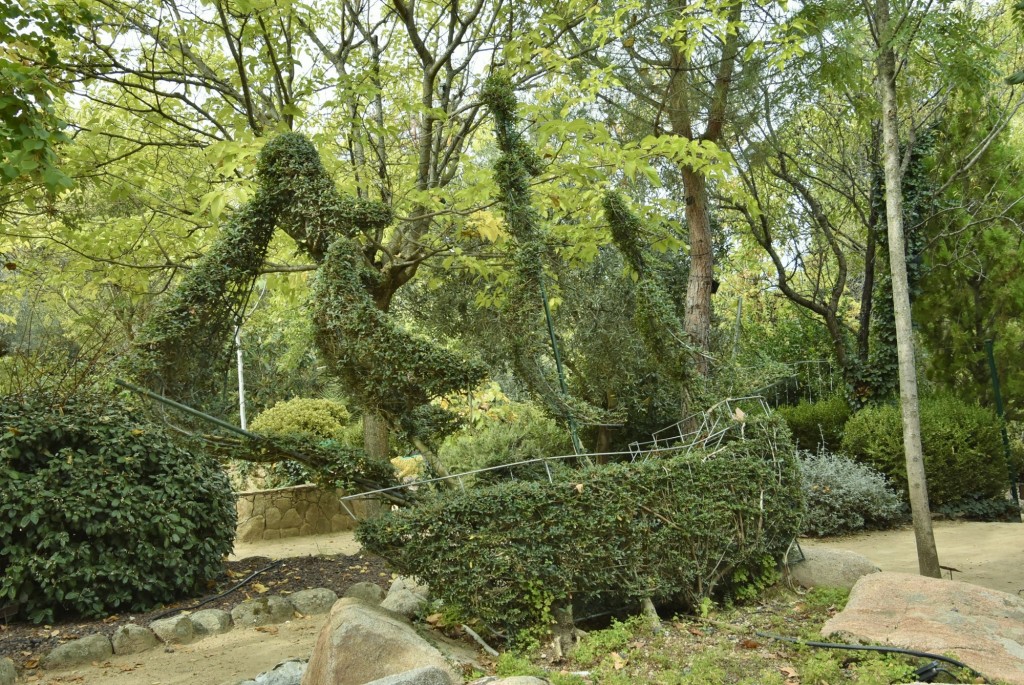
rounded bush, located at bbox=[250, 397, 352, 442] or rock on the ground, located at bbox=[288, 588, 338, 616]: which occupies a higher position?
rounded bush, located at bbox=[250, 397, 352, 442]

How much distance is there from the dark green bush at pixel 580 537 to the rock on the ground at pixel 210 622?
1837 mm

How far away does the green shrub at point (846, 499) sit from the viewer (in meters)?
9.05

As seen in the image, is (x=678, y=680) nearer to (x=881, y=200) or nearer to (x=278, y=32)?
(x=278, y=32)

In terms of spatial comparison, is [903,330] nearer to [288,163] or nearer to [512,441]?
[288,163]

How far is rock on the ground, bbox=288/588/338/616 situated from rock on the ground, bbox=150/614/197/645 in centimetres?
88

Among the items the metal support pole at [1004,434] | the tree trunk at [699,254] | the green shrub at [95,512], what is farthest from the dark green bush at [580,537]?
the metal support pole at [1004,434]

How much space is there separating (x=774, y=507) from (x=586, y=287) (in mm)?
4502

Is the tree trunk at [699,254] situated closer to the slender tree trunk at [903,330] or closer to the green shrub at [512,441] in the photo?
the green shrub at [512,441]

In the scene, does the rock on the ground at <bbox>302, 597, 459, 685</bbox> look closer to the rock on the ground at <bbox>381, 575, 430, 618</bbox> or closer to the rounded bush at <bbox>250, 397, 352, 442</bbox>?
the rock on the ground at <bbox>381, 575, 430, 618</bbox>

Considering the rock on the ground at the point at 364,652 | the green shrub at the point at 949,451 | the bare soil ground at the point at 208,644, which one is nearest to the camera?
the rock on the ground at the point at 364,652

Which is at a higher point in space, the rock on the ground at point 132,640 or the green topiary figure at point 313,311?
the green topiary figure at point 313,311

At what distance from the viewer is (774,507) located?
19.4ft

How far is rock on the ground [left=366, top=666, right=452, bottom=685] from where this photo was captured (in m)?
3.86

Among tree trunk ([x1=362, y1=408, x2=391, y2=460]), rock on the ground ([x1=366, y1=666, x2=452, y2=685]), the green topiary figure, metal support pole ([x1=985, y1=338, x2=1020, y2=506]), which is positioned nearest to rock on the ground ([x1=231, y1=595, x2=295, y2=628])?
the green topiary figure
